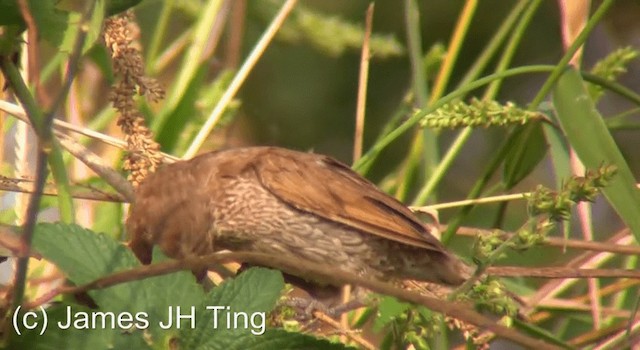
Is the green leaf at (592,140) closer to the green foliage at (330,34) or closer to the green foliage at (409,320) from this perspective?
the green foliage at (409,320)

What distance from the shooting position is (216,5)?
214 cm

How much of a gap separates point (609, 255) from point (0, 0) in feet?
3.94

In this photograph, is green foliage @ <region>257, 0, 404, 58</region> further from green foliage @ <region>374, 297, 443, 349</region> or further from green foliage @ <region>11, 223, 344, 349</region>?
green foliage @ <region>11, 223, 344, 349</region>

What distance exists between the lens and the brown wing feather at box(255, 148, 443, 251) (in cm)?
196

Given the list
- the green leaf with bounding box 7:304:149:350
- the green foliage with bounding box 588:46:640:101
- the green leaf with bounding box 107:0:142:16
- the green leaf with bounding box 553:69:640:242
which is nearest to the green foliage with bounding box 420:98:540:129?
the green leaf with bounding box 553:69:640:242

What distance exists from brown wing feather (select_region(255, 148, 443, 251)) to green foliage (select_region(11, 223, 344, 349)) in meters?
0.83

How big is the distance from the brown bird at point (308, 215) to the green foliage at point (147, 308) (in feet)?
2.54

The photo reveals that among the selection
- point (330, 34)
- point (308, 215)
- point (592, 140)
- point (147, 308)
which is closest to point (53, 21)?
point (147, 308)

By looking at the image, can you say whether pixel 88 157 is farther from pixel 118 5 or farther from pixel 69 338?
pixel 69 338

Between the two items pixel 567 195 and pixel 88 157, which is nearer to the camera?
pixel 567 195

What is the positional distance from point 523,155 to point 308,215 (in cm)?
40

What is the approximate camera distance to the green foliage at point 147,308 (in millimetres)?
1067

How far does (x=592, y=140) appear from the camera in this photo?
169cm

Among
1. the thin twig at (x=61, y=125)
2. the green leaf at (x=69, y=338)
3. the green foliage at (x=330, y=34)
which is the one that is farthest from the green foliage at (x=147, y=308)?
the green foliage at (x=330, y=34)
